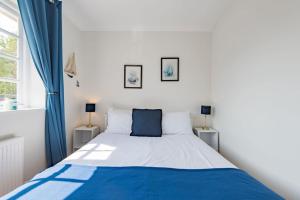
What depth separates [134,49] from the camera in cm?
318

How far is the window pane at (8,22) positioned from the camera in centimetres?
175

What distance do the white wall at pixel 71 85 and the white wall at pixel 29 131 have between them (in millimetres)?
634

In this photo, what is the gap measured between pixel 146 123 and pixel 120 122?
0.44 meters

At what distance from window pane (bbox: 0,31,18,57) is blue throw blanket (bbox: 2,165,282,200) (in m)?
1.39

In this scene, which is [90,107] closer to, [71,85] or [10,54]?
[71,85]

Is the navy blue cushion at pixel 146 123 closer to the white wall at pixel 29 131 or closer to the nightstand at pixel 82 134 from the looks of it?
the nightstand at pixel 82 134

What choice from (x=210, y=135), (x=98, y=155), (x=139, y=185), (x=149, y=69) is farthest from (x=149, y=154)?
(x=149, y=69)

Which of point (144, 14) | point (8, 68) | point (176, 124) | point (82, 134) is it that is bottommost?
point (82, 134)

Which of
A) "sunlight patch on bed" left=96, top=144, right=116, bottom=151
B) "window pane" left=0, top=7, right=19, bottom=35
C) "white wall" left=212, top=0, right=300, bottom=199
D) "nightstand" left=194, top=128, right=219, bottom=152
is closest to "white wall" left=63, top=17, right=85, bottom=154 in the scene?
"window pane" left=0, top=7, right=19, bottom=35

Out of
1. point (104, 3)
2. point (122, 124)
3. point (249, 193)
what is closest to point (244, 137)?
point (249, 193)

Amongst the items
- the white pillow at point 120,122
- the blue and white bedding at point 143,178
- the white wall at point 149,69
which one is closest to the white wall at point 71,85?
the white wall at point 149,69

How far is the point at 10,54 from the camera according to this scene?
6.06 ft

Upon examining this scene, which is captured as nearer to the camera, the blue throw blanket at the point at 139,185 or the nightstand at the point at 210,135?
the blue throw blanket at the point at 139,185

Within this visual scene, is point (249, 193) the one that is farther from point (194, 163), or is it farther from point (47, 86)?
point (47, 86)
